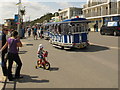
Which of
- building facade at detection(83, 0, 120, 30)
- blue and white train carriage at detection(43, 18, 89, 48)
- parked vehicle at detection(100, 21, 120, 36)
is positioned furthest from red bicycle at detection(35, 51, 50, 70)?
building facade at detection(83, 0, 120, 30)

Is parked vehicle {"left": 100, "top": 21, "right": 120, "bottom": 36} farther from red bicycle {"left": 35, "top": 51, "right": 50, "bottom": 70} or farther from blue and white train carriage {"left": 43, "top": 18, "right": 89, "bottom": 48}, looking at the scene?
red bicycle {"left": 35, "top": 51, "right": 50, "bottom": 70}

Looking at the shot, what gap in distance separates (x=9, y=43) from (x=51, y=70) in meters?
2.33

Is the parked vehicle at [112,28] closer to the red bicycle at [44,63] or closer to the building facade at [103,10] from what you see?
the building facade at [103,10]

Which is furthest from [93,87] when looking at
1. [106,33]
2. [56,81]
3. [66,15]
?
[66,15]

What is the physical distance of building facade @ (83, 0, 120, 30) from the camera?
36581 millimetres

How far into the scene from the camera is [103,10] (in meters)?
40.0

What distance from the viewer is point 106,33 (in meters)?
27.0

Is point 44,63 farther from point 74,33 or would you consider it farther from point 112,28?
point 112,28

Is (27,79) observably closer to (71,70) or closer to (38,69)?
(38,69)

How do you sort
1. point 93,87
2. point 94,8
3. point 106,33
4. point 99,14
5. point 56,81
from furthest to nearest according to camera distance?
point 94,8 < point 99,14 < point 106,33 < point 56,81 < point 93,87

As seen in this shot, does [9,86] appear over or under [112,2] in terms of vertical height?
under

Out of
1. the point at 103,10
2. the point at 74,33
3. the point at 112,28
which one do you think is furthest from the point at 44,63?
the point at 103,10

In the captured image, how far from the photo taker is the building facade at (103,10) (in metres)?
36.6

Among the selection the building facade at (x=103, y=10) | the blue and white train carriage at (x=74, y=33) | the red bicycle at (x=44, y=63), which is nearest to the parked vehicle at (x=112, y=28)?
the building facade at (x=103, y=10)
